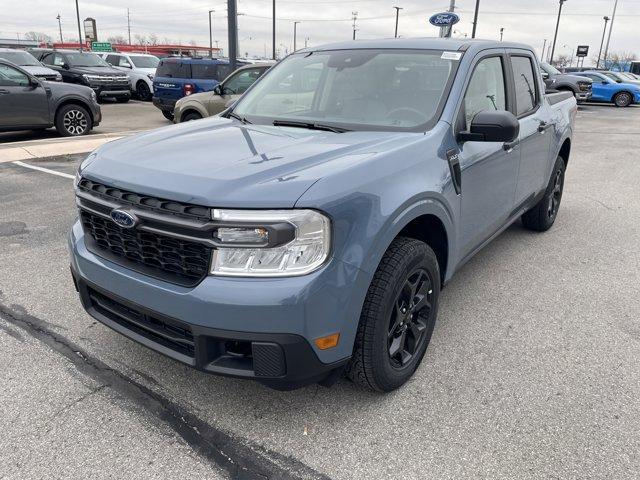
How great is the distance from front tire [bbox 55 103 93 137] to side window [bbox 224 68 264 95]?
10.4 feet

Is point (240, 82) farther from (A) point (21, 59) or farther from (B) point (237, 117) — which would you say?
(A) point (21, 59)

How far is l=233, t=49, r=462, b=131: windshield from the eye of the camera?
3.30 metres

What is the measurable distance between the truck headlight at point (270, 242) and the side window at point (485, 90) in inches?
61.6

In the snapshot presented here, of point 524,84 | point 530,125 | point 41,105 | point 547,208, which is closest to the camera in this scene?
point 530,125

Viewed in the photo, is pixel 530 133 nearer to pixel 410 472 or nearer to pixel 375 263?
pixel 375 263

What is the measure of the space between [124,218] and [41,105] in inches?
375

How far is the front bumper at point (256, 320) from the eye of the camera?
2.15 meters

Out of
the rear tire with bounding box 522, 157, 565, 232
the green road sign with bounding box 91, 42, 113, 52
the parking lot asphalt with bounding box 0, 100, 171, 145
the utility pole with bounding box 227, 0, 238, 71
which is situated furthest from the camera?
the green road sign with bounding box 91, 42, 113, 52

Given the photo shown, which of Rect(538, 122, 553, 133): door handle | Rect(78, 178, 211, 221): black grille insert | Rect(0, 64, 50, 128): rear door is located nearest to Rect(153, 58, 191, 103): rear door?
Rect(0, 64, 50, 128): rear door

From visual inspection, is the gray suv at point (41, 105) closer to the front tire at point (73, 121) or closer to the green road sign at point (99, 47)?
the front tire at point (73, 121)

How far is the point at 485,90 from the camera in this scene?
146 inches

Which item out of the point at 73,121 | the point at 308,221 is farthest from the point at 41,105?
the point at 308,221

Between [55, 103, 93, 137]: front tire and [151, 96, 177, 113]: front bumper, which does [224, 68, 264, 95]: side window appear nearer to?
[55, 103, 93, 137]: front tire

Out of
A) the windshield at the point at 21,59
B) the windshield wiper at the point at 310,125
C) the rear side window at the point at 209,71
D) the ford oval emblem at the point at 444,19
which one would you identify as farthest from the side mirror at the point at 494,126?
the ford oval emblem at the point at 444,19
